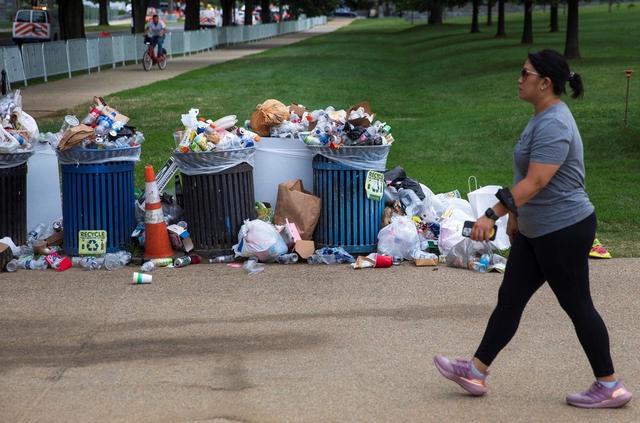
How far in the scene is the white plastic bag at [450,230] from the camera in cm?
873

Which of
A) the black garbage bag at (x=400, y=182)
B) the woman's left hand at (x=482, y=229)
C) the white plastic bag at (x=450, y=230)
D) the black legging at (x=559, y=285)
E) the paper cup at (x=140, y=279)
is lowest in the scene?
the paper cup at (x=140, y=279)

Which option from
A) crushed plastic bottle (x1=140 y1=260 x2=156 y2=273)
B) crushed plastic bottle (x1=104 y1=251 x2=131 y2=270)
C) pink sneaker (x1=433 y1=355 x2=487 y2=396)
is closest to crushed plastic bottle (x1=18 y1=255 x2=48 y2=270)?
crushed plastic bottle (x1=104 y1=251 x2=131 y2=270)

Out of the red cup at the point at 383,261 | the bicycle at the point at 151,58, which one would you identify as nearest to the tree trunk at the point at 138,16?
the bicycle at the point at 151,58

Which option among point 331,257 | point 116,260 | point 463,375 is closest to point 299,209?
point 331,257

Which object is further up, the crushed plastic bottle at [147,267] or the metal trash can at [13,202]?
the metal trash can at [13,202]

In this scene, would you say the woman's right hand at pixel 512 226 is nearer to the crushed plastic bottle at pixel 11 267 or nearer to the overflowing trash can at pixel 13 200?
the crushed plastic bottle at pixel 11 267

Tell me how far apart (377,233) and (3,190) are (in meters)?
3.03

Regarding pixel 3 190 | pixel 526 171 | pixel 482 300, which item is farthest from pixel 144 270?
pixel 526 171

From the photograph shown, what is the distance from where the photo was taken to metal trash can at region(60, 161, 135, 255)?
880cm

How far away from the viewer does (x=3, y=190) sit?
29.5ft

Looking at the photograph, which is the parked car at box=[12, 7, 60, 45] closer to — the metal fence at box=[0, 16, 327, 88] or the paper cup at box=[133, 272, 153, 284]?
the metal fence at box=[0, 16, 327, 88]

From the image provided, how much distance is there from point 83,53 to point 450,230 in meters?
27.6

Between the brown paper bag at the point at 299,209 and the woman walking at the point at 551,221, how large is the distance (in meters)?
3.61

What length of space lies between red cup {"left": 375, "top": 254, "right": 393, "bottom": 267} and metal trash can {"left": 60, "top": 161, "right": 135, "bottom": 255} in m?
2.07
